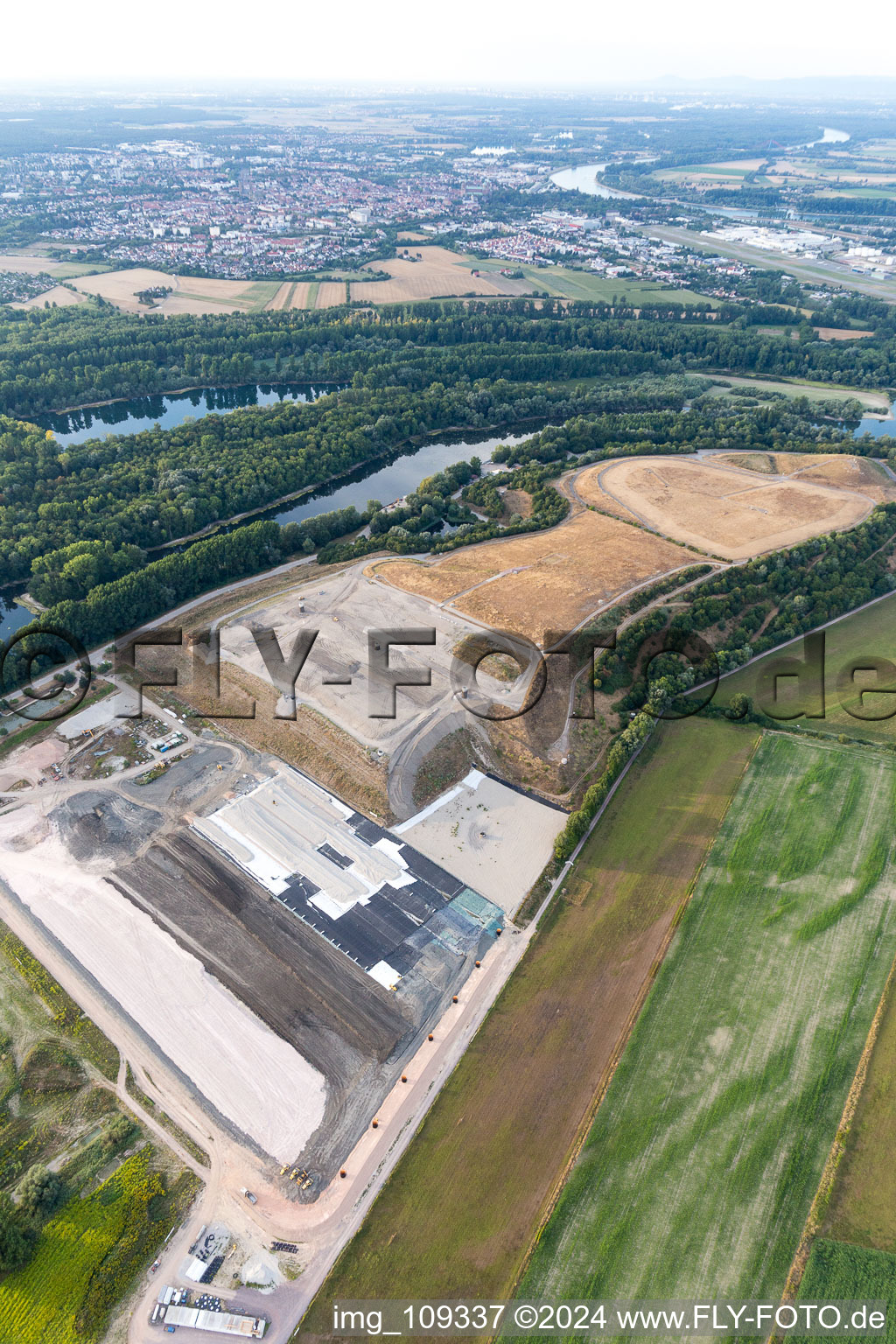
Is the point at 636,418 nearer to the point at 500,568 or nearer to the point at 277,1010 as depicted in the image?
the point at 500,568

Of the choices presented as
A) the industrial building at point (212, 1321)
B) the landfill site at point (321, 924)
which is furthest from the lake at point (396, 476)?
the industrial building at point (212, 1321)

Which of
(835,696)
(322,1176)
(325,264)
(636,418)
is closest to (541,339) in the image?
(636,418)

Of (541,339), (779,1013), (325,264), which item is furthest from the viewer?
(325,264)

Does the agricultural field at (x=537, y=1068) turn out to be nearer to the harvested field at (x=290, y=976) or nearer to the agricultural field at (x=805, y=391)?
the harvested field at (x=290, y=976)

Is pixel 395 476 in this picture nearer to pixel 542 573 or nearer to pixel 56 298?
pixel 542 573

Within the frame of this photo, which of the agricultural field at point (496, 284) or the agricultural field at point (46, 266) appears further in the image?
the agricultural field at point (46, 266)

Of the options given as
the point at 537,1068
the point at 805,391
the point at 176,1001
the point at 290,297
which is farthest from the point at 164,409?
the point at 537,1068
